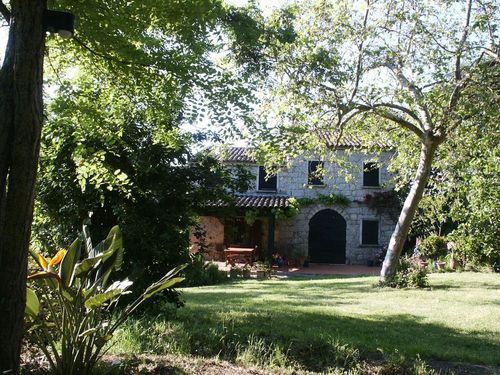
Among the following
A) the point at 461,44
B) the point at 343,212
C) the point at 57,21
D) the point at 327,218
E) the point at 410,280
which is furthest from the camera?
the point at 327,218

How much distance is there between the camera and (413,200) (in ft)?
43.4

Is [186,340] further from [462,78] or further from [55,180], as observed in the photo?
[462,78]

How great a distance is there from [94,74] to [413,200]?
10.2 metres

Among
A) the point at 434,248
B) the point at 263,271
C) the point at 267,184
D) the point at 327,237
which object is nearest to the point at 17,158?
the point at 263,271

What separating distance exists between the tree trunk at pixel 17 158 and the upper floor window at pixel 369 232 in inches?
874

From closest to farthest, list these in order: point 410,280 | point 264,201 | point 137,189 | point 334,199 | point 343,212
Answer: point 137,189 < point 410,280 < point 264,201 < point 334,199 < point 343,212

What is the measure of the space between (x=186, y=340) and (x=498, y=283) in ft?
37.7

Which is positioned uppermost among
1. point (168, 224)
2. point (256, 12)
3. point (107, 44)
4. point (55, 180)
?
point (256, 12)

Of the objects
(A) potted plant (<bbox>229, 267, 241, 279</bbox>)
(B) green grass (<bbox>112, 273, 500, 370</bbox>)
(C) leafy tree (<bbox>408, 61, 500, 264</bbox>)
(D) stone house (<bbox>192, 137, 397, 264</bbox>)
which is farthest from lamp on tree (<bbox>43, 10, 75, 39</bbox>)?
(D) stone house (<bbox>192, 137, 397, 264</bbox>)

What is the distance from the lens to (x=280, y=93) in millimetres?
11727

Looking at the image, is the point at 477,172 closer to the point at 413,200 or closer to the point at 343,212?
the point at 413,200

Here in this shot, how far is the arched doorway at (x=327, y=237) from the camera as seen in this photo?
2420cm

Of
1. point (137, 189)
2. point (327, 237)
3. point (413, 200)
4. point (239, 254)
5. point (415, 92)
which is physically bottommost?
point (239, 254)

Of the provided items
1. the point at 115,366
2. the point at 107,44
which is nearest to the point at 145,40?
the point at 107,44
